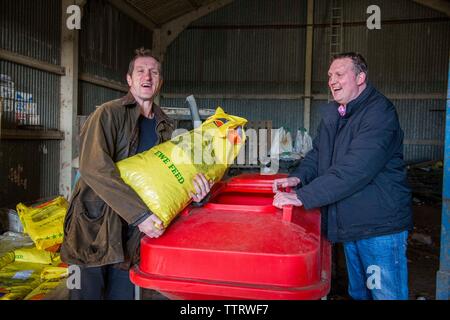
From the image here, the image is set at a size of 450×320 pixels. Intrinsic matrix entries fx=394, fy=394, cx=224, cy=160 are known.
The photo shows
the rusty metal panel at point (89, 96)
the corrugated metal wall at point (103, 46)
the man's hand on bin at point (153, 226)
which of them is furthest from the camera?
the corrugated metal wall at point (103, 46)

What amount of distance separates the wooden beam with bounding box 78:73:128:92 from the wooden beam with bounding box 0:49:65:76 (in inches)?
26.6

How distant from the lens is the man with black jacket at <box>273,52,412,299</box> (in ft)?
6.18

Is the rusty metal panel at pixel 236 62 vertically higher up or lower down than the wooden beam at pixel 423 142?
higher up

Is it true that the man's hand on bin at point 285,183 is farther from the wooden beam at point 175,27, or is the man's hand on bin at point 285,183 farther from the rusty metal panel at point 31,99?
the wooden beam at point 175,27

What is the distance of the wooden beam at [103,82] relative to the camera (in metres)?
6.73

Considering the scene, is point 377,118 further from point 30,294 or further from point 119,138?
point 30,294

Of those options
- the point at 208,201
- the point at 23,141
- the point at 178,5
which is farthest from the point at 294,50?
the point at 208,201

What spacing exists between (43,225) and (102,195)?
8.71 feet

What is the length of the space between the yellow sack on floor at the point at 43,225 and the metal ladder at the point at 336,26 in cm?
734

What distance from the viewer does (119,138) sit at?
1.84 meters

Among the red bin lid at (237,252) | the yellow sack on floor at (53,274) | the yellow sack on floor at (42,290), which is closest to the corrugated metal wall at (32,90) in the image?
the yellow sack on floor at (53,274)

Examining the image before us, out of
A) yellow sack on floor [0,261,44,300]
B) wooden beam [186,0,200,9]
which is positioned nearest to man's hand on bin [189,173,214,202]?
yellow sack on floor [0,261,44,300]

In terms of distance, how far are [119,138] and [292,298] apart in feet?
3.46

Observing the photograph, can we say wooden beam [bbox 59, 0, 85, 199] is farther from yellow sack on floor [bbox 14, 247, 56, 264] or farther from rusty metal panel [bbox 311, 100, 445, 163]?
rusty metal panel [bbox 311, 100, 445, 163]
